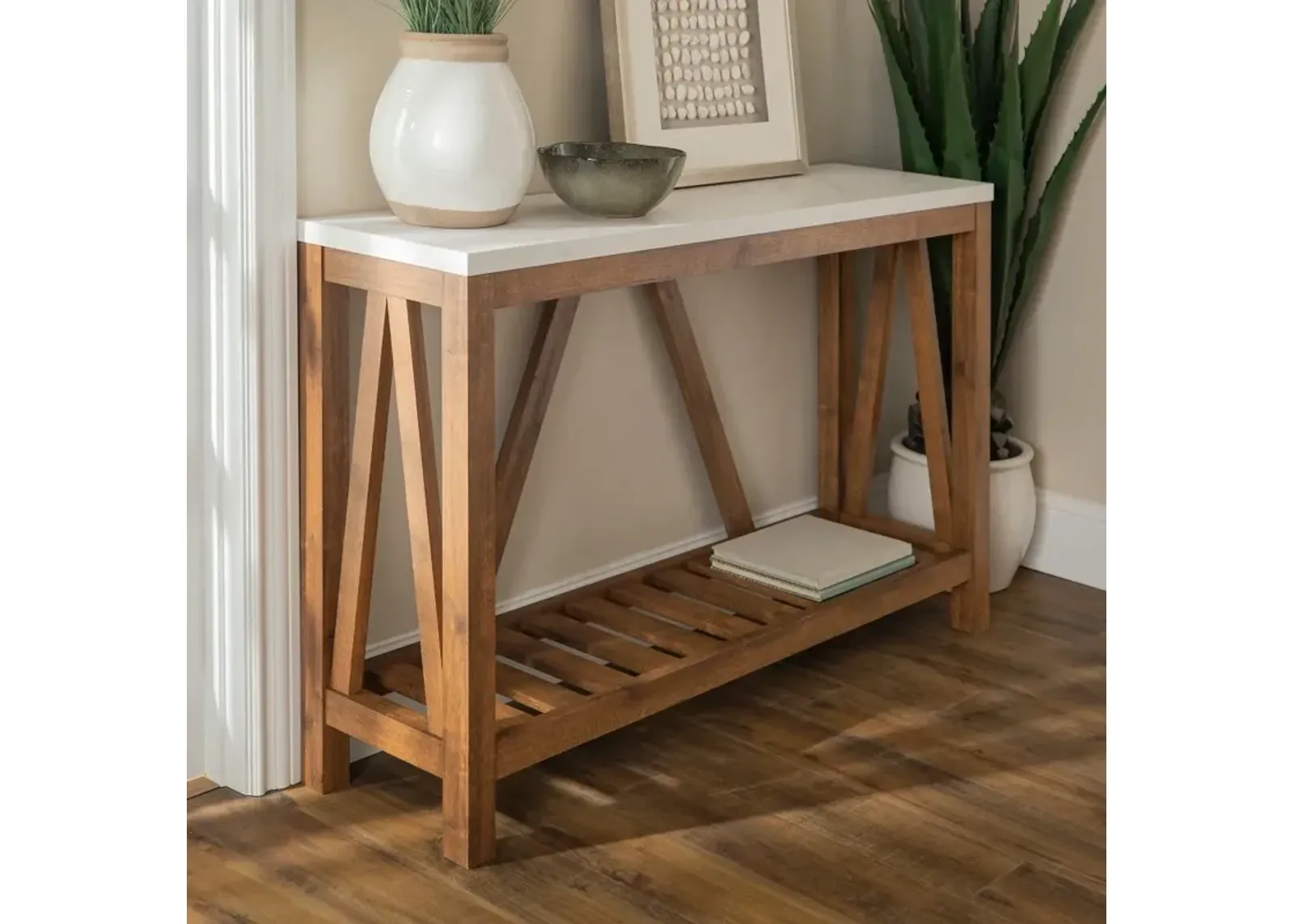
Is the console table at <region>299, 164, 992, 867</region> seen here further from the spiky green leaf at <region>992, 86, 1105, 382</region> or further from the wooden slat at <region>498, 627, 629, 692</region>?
the spiky green leaf at <region>992, 86, 1105, 382</region>

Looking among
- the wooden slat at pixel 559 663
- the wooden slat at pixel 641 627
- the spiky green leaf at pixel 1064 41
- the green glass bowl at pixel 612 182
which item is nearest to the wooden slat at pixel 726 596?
the wooden slat at pixel 641 627

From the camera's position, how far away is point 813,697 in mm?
2725

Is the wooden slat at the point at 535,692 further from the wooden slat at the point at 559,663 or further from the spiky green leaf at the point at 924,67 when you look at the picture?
the spiky green leaf at the point at 924,67

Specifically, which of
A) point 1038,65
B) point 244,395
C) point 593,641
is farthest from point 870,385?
point 244,395

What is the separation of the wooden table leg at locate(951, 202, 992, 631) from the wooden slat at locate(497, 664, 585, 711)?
1052 millimetres

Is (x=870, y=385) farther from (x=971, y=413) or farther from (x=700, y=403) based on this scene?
(x=700, y=403)

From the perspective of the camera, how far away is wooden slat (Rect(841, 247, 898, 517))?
10.1ft

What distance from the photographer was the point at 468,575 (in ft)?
6.77

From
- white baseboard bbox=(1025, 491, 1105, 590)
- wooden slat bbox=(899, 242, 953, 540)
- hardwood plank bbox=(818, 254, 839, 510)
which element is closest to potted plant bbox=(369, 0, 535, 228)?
wooden slat bbox=(899, 242, 953, 540)

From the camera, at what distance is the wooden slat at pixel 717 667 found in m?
2.20

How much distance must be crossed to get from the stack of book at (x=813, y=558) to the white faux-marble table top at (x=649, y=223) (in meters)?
0.66
